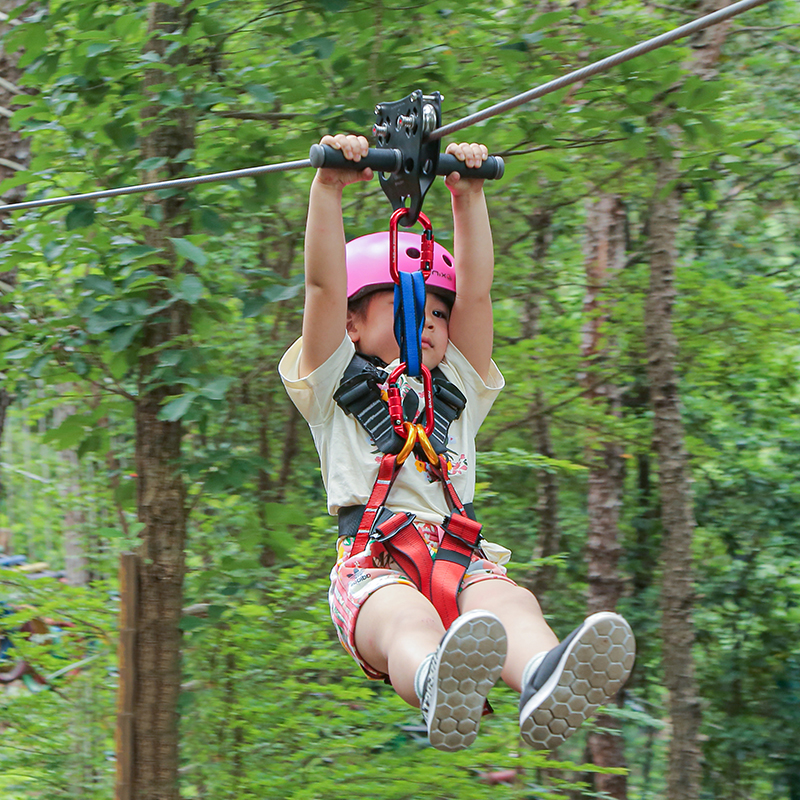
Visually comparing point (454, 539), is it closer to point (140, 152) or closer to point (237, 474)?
point (237, 474)

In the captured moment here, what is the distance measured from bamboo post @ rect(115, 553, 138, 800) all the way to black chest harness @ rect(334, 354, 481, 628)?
48.1 inches

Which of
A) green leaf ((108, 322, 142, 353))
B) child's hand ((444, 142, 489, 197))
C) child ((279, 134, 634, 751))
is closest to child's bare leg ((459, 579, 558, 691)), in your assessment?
child ((279, 134, 634, 751))

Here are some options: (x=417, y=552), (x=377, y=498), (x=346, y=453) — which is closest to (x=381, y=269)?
(x=346, y=453)

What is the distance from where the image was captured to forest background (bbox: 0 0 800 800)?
2973 millimetres

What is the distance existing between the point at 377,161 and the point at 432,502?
763mm

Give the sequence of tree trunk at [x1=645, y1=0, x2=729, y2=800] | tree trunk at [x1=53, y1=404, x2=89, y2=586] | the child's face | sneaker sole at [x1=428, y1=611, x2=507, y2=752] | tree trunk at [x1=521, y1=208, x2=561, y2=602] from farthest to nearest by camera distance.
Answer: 1. tree trunk at [x1=521, y1=208, x2=561, y2=602]
2. tree trunk at [x1=645, y1=0, x2=729, y2=800]
3. tree trunk at [x1=53, y1=404, x2=89, y2=586]
4. the child's face
5. sneaker sole at [x1=428, y1=611, x2=507, y2=752]

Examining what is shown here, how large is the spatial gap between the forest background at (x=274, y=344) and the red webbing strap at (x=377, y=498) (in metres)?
0.79

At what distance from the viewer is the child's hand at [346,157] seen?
1948 millimetres

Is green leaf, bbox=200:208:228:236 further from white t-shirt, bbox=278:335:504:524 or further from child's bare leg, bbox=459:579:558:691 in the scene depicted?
child's bare leg, bbox=459:579:558:691

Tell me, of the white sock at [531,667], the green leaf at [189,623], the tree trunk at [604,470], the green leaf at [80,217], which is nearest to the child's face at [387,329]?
the white sock at [531,667]

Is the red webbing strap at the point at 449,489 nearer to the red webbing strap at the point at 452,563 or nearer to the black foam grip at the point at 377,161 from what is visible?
the red webbing strap at the point at 452,563

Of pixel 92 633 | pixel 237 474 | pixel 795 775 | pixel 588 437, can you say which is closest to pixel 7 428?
pixel 92 633

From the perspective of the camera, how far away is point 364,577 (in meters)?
2.05

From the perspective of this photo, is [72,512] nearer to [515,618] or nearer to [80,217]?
[80,217]
